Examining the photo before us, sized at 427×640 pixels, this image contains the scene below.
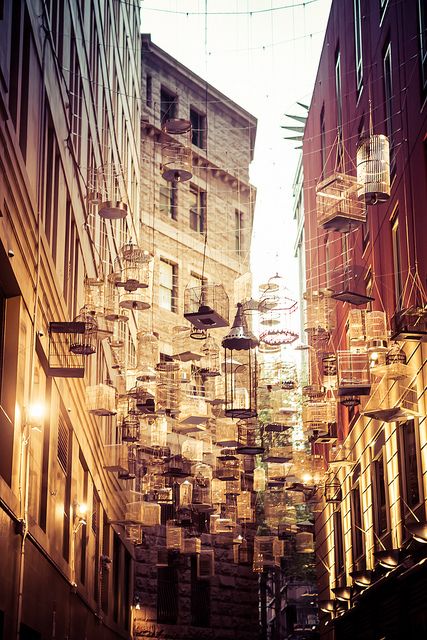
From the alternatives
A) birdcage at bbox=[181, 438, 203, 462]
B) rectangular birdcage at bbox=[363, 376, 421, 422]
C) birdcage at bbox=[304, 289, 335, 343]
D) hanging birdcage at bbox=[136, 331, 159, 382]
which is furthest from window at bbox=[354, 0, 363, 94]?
birdcage at bbox=[181, 438, 203, 462]

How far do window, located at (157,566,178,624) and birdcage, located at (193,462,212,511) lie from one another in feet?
42.5

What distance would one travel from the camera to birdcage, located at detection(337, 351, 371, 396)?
1822 centimetres

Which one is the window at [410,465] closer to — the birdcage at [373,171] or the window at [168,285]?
the birdcage at [373,171]

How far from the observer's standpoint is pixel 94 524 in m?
27.3

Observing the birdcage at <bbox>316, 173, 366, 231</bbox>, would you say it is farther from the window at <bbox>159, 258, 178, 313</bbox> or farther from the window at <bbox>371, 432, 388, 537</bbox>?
the window at <bbox>159, 258, 178, 313</bbox>

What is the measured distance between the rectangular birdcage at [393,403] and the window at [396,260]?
2.21m

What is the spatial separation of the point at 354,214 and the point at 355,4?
1130 cm

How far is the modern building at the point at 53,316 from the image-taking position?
13.9 m

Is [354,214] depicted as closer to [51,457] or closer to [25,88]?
[25,88]

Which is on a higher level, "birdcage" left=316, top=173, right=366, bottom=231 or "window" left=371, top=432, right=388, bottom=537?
"birdcage" left=316, top=173, right=366, bottom=231

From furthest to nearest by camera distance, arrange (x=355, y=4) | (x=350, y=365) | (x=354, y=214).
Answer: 1. (x=355, y=4)
2. (x=350, y=365)
3. (x=354, y=214)

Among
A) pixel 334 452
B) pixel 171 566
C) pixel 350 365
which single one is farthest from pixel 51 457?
pixel 171 566

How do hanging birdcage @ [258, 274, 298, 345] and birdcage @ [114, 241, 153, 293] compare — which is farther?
hanging birdcage @ [258, 274, 298, 345]

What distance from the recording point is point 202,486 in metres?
28.4
